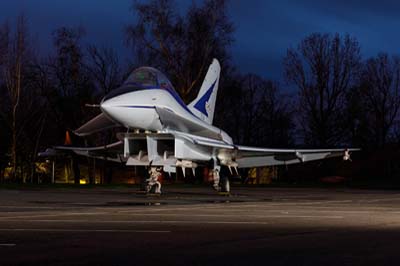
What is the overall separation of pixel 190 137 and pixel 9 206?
8.17 metres

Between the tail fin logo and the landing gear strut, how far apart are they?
610cm

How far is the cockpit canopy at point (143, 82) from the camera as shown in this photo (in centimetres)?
2234

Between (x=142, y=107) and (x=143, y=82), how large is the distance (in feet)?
4.17

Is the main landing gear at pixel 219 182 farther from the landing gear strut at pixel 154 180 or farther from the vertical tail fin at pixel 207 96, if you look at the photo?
the vertical tail fin at pixel 207 96

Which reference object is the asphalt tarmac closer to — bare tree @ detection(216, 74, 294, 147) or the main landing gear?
the main landing gear

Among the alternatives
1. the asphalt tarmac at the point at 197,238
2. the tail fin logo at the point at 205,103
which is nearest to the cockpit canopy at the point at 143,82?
the tail fin logo at the point at 205,103

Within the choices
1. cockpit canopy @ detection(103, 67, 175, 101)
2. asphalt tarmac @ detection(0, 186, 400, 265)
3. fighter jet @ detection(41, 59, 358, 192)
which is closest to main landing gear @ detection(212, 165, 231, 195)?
fighter jet @ detection(41, 59, 358, 192)

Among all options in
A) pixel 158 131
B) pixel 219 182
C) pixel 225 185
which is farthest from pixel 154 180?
pixel 225 185

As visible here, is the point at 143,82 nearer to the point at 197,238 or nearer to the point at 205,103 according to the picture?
the point at 205,103

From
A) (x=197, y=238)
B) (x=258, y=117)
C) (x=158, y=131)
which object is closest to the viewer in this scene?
(x=197, y=238)

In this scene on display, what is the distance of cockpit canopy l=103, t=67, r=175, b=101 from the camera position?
22344 mm

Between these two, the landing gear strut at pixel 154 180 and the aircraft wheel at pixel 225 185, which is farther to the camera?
the aircraft wheel at pixel 225 185

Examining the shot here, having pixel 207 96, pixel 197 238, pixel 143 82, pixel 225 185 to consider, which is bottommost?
pixel 197 238

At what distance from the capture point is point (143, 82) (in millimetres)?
22938
